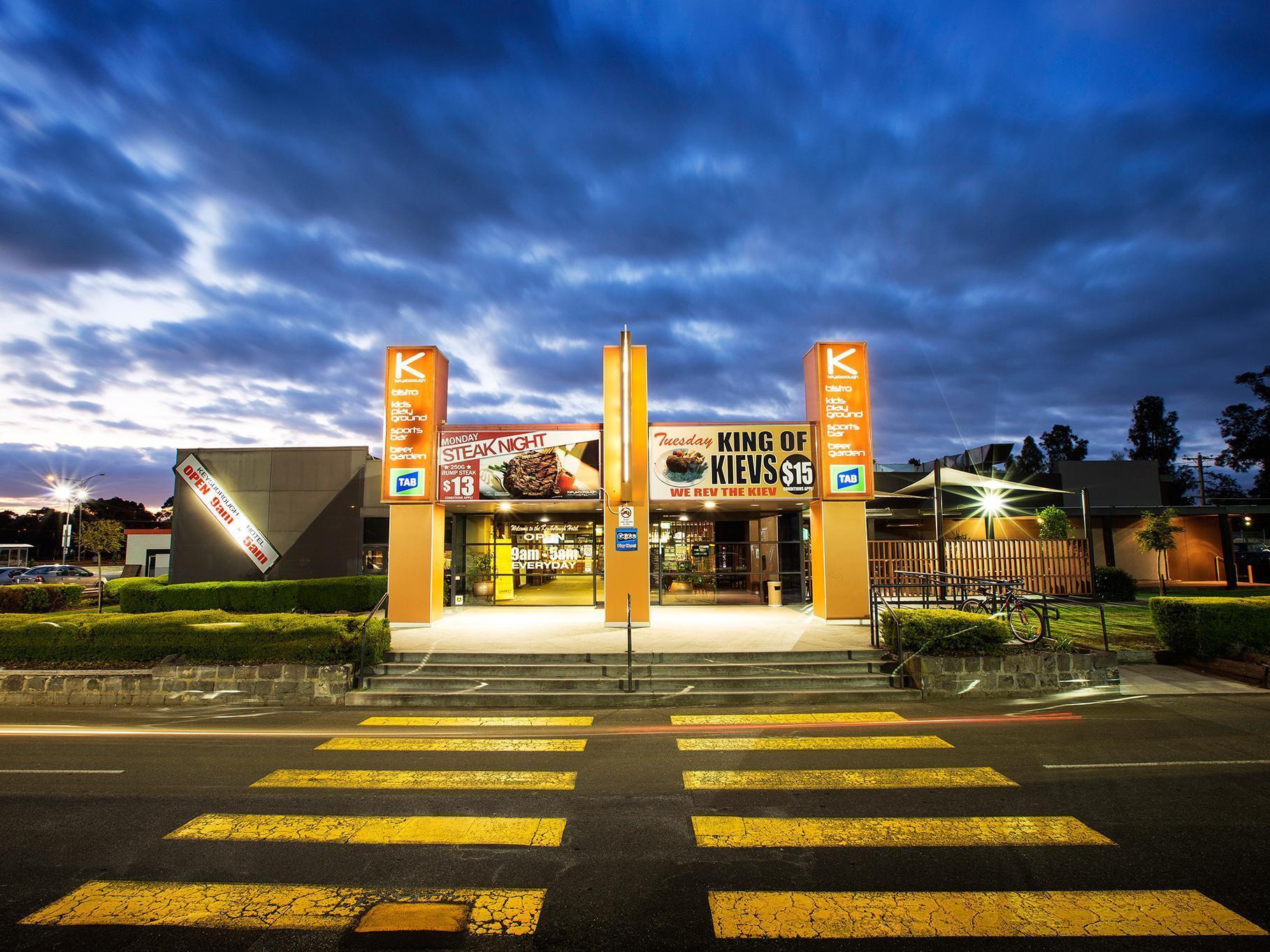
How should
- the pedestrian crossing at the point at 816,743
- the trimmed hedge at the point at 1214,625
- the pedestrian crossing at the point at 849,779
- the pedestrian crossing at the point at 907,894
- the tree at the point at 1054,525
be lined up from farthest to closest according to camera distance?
the tree at the point at 1054,525 → the trimmed hedge at the point at 1214,625 → the pedestrian crossing at the point at 816,743 → the pedestrian crossing at the point at 849,779 → the pedestrian crossing at the point at 907,894

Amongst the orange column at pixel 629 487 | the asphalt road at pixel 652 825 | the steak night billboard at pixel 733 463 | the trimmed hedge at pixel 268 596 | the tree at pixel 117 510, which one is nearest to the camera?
the asphalt road at pixel 652 825

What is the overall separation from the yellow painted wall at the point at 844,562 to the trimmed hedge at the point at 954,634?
16.1 feet

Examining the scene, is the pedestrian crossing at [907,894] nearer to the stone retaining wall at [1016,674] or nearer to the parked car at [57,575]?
the stone retaining wall at [1016,674]

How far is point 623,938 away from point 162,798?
4969 mm

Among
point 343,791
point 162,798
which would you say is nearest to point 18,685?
point 162,798

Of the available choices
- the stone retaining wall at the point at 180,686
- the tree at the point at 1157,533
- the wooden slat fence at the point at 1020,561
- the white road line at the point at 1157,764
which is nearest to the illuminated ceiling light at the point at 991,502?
the wooden slat fence at the point at 1020,561

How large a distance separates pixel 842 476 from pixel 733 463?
2804mm

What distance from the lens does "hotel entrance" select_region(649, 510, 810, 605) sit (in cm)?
2081

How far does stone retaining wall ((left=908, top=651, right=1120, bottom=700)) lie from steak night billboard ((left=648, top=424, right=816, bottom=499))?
22.1ft

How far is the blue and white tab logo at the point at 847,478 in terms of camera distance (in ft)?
52.1

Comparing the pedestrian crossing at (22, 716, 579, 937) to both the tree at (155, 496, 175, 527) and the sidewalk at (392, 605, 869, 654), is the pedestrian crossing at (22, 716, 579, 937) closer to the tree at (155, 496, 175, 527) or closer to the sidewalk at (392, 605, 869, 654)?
the sidewalk at (392, 605, 869, 654)

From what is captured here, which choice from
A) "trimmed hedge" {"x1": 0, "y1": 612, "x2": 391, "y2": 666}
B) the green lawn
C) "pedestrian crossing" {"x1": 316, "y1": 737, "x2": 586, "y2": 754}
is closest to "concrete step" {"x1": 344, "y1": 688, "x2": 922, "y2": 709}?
"trimmed hedge" {"x1": 0, "y1": 612, "x2": 391, "y2": 666}

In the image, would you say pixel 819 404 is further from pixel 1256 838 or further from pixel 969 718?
pixel 1256 838

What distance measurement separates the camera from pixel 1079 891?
4117 millimetres
